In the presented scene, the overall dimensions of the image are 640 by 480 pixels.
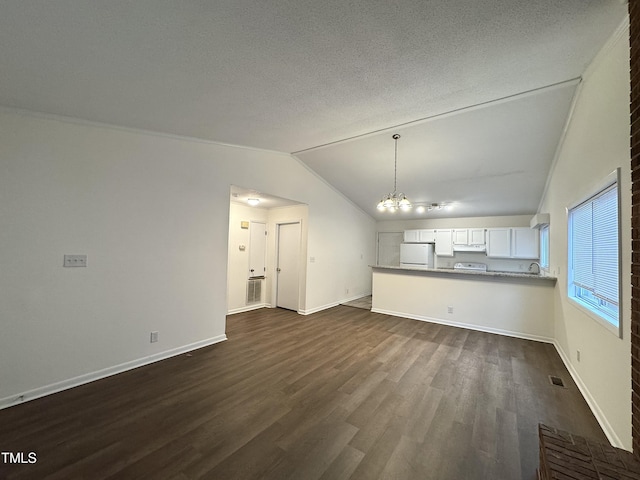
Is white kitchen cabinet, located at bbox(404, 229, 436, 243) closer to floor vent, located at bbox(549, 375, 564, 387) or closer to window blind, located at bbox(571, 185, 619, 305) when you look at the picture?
window blind, located at bbox(571, 185, 619, 305)

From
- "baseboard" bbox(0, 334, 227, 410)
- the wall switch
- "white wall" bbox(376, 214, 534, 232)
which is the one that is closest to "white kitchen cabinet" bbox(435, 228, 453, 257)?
"white wall" bbox(376, 214, 534, 232)

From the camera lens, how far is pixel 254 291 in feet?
19.1

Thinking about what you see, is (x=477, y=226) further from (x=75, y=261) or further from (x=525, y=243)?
(x=75, y=261)

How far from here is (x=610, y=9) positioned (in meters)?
1.65

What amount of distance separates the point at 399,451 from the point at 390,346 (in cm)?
198

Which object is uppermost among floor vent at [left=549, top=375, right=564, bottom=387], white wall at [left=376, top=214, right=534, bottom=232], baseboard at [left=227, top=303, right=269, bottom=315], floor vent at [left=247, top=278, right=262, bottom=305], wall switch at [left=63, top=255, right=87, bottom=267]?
white wall at [left=376, top=214, right=534, bottom=232]

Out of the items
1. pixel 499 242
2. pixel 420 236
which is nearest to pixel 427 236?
pixel 420 236

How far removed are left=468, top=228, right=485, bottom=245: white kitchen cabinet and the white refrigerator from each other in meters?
1.03

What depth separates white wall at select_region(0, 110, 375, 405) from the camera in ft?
7.39

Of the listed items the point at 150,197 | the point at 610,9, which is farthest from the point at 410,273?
the point at 150,197

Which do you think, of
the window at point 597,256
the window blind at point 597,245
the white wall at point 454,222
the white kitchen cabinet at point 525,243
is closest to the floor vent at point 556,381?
the window at point 597,256

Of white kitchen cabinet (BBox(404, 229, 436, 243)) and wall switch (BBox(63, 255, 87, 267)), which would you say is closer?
wall switch (BBox(63, 255, 87, 267))

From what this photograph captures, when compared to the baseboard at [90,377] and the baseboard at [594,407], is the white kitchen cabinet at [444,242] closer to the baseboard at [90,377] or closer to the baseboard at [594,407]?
the baseboard at [594,407]

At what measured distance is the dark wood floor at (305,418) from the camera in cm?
161
